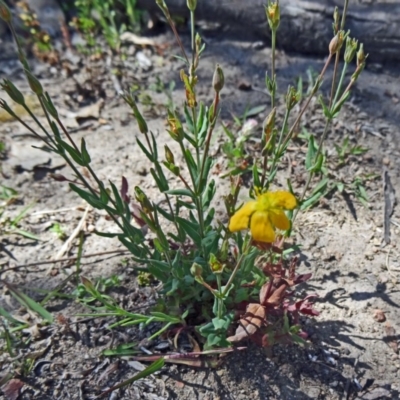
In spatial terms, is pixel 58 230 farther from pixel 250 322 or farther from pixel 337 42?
pixel 337 42

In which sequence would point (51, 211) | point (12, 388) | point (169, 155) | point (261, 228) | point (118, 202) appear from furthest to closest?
1. point (51, 211)
2. point (12, 388)
3. point (118, 202)
4. point (169, 155)
5. point (261, 228)

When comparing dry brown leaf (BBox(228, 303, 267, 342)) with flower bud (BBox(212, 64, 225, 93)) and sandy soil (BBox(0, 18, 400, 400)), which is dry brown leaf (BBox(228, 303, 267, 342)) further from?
flower bud (BBox(212, 64, 225, 93))

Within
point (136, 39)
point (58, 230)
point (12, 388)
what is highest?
point (136, 39)

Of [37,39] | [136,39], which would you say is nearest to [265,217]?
[136,39]

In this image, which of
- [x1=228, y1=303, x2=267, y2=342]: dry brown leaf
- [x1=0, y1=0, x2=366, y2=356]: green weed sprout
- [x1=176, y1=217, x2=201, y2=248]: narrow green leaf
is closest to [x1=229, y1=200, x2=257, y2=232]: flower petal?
[x1=0, y1=0, x2=366, y2=356]: green weed sprout

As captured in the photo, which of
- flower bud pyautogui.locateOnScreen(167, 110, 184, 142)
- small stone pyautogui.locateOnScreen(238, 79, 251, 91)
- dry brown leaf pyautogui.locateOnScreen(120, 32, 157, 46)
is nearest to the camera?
flower bud pyautogui.locateOnScreen(167, 110, 184, 142)

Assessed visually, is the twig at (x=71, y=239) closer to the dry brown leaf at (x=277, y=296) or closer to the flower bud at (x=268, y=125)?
the dry brown leaf at (x=277, y=296)
